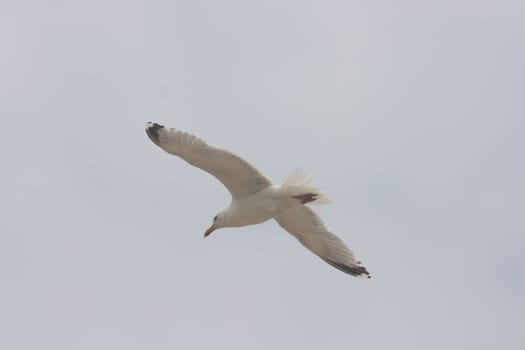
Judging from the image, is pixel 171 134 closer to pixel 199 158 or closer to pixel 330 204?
pixel 199 158

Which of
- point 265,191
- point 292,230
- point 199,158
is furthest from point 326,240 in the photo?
point 199,158

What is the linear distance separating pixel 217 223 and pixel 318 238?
4.61 feet

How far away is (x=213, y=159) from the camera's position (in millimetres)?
13797

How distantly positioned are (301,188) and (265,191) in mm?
476

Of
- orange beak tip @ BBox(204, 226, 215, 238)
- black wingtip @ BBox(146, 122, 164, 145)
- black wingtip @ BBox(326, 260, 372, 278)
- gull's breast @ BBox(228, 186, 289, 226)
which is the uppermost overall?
black wingtip @ BBox(326, 260, 372, 278)

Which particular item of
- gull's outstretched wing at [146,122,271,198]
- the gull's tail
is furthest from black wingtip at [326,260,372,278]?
gull's outstretched wing at [146,122,271,198]

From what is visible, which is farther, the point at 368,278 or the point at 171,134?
the point at 368,278

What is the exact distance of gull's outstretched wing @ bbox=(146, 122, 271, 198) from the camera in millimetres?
13555

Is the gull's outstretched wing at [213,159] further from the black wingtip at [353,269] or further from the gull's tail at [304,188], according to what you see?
the black wingtip at [353,269]

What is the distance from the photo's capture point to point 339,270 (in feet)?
50.5

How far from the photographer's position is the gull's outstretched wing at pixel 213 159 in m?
13.6

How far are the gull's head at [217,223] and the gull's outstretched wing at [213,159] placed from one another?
38cm

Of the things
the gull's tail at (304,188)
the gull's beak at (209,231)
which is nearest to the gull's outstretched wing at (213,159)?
the gull's tail at (304,188)

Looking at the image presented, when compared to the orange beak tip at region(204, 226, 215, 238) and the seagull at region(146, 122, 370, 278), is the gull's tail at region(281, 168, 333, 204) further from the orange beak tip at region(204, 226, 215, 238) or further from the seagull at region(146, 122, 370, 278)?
the orange beak tip at region(204, 226, 215, 238)
